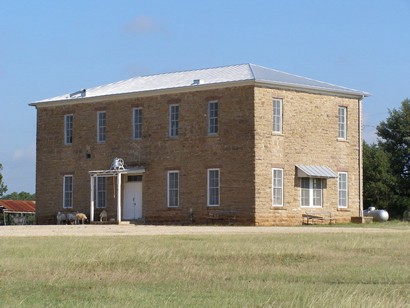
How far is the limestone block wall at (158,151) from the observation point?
43.5 metres

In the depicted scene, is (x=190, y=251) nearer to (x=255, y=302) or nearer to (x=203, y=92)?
(x=255, y=302)

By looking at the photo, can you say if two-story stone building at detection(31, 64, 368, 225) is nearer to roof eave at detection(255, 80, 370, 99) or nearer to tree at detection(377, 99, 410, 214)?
roof eave at detection(255, 80, 370, 99)

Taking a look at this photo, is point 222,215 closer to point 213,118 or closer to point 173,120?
point 213,118

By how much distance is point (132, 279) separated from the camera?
15.8 meters

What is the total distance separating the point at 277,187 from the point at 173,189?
16.2 feet

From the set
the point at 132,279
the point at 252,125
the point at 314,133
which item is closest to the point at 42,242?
the point at 132,279

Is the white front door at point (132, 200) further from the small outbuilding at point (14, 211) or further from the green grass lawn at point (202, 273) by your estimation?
the green grass lawn at point (202, 273)

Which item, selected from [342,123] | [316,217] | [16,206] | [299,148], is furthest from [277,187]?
[16,206]

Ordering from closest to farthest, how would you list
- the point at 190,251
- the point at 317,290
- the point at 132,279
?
the point at 317,290, the point at 132,279, the point at 190,251

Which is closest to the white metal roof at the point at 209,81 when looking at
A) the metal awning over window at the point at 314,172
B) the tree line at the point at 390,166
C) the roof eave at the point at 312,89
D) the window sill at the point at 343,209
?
the roof eave at the point at 312,89

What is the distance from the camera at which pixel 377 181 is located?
213ft

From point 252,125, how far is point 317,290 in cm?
2893

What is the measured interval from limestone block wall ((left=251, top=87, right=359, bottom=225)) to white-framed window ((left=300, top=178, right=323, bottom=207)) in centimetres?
29

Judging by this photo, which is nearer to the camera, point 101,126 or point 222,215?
point 222,215
